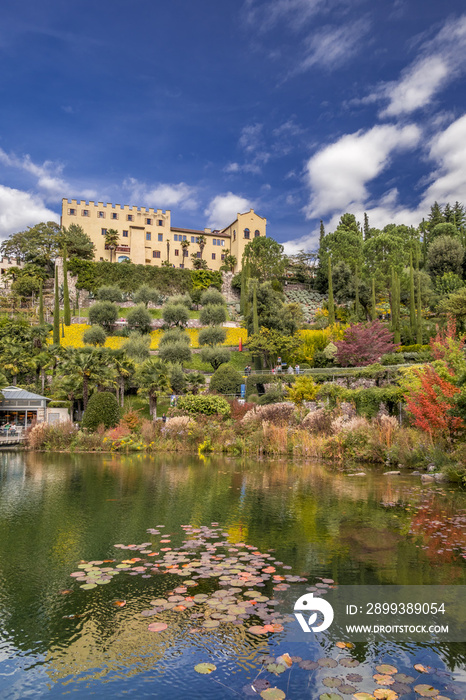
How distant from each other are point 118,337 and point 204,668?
46.6 metres

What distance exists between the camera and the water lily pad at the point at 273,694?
143 inches

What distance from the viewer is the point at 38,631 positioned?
4.82 meters

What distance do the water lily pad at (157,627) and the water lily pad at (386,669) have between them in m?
2.10

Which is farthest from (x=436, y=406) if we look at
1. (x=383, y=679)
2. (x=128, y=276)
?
(x=128, y=276)

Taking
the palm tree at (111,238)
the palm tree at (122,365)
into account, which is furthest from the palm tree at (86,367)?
the palm tree at (111,238)

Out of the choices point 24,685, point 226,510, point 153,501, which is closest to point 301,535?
point 226,510

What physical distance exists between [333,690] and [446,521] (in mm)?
6315

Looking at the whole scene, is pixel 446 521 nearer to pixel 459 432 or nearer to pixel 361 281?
pixel 459 432

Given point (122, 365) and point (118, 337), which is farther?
point (118, 337)

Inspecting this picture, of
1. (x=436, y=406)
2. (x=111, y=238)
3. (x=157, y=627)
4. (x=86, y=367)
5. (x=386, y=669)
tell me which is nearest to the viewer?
(x=386, y=669)

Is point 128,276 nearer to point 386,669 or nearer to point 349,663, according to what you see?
point 349,663

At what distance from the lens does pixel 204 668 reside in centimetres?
405

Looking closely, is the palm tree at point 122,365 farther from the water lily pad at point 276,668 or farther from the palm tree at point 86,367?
the water lily pad at point 276,668

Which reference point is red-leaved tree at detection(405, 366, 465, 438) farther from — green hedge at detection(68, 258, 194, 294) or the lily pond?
green hedge at detection(68, 258, 194, 294)
